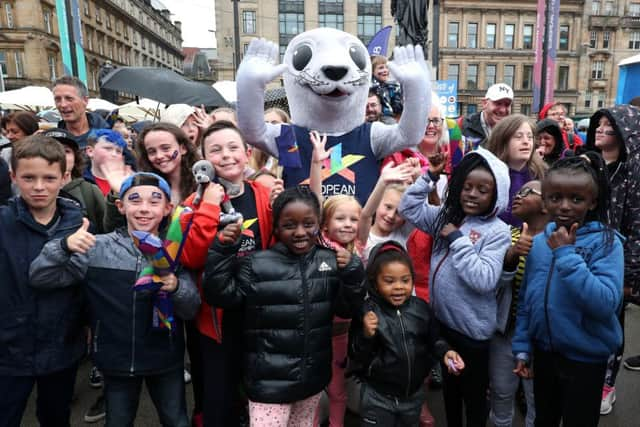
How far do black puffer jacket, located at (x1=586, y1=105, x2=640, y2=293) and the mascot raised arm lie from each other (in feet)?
3.61

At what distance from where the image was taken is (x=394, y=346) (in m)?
1.94

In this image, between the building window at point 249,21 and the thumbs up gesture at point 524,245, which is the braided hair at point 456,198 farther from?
the building window at point 249,21

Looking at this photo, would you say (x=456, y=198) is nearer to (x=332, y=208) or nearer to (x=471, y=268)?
(x=471, y=268)

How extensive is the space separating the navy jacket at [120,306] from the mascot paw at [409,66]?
1625 millimetres

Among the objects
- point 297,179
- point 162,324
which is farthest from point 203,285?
Answer: point 297,179

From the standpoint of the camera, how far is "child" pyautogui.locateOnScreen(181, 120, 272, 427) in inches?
78.5

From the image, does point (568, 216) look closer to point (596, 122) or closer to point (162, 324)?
point (596, 122)

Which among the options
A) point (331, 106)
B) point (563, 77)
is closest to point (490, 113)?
point (331, 106)

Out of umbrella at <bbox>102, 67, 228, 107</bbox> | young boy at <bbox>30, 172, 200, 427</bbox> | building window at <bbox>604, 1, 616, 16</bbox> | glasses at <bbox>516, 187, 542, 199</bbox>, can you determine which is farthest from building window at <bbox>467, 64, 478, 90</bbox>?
young boy at <bbox>30, 172, 200, 427</bbox>

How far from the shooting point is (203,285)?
69.3 inches

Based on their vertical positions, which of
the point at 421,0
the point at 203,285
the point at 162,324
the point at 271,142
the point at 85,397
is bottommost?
the point at 85,397

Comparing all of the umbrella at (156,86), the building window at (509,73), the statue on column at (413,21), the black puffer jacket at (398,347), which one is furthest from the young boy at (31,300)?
the building window at (509,73)

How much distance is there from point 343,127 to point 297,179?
449 mm

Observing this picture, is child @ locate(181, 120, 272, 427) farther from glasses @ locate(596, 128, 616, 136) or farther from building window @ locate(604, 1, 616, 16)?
building window @ locate(604, 1, 616, 16)
